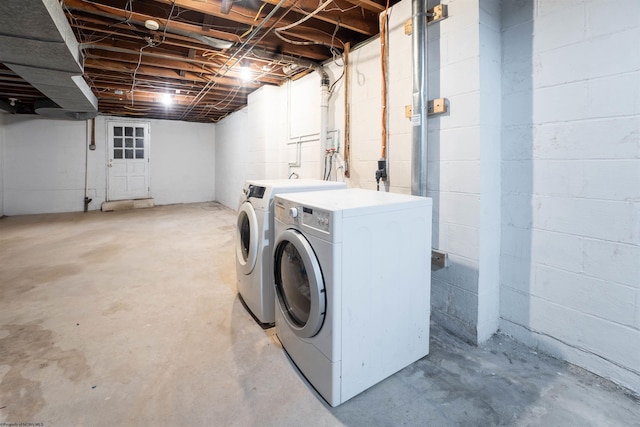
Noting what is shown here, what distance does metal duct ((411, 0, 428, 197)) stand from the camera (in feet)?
6.67

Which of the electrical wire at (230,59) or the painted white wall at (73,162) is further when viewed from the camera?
the painted white wall at (73,162)

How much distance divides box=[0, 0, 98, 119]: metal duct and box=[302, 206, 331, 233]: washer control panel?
6.73ft

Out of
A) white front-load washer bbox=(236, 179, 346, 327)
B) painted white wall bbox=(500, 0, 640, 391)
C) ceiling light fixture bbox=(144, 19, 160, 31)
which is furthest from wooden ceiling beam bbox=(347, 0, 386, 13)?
ceiling light fixture bbox=(144, 19, 160, 31)

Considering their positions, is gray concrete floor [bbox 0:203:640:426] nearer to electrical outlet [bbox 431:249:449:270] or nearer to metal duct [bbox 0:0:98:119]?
electrical outlet [bbox 431:249:449:270]

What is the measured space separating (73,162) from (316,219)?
7960mm

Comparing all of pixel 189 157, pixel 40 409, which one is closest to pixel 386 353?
pixel 40 409

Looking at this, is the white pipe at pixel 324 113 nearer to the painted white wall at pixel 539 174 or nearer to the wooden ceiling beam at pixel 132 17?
the wooden ceiling beam at pixel 132 17

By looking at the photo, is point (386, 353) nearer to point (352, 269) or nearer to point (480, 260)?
point (352, 269)

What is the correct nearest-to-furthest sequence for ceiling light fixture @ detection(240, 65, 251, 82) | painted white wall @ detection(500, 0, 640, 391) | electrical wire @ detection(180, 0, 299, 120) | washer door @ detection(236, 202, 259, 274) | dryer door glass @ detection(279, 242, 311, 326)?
painted white wall @ detection(500, 0, 640, 391) → dryer door glass @ detection(279, 242, 311, 326) → washer door @ detection(236, 202, 259, 274) → electrical wire @ detection(180, 0, 299, 120) → ceiling light fixture @ detection(240, 65, 251, 82)

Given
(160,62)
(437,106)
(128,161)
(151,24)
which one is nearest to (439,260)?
(437,106)

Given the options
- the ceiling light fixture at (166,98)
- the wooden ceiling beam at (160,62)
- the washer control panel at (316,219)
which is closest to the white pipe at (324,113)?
the wooden ceiling beam at (160,62)

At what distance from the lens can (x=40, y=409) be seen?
1.42 m

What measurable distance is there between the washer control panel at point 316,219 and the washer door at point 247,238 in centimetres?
66

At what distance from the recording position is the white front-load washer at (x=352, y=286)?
4.64ft
